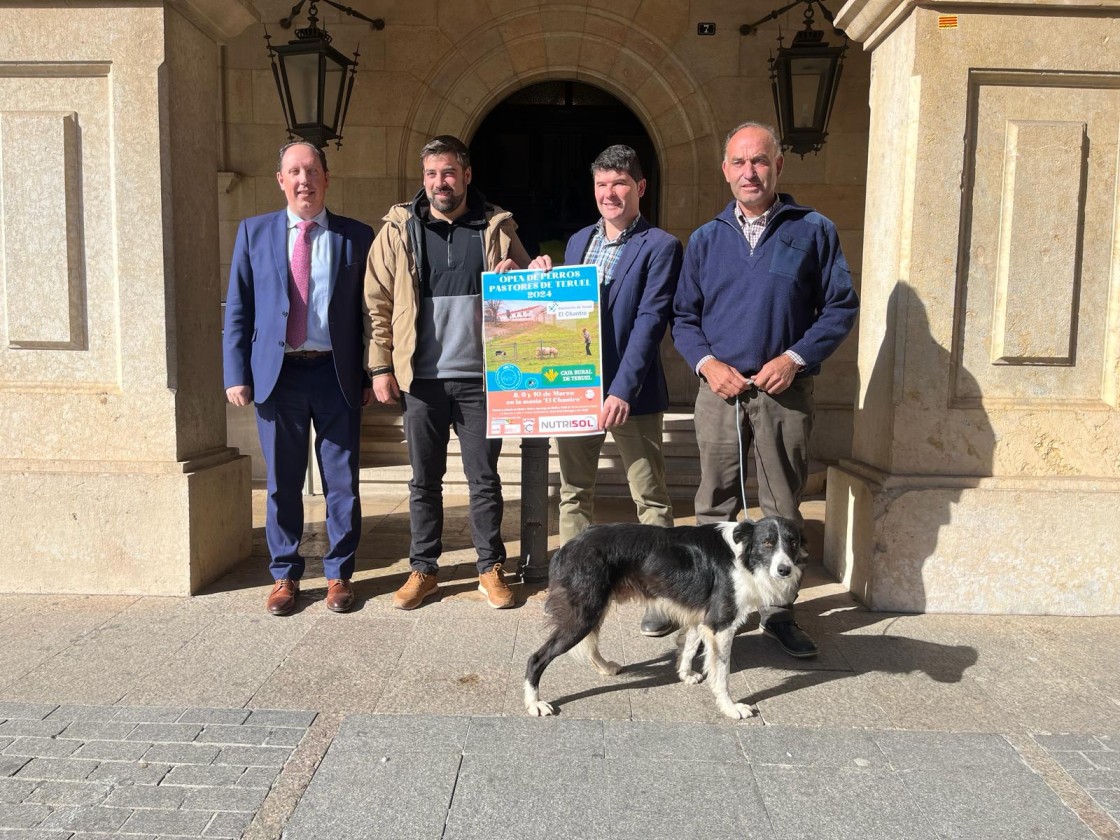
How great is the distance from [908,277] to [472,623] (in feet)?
9.25

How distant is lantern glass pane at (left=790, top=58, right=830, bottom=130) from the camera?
6.56m

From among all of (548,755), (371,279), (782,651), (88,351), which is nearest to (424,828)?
(548,755)

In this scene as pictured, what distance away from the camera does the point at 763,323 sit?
3.80 meters

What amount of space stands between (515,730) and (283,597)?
178 centimetres

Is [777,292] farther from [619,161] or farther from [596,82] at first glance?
[596,82]

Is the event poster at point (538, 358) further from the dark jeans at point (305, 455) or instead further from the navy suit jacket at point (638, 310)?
the dark jeans at point (305, 455)

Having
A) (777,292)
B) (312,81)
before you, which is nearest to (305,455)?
(777,292)

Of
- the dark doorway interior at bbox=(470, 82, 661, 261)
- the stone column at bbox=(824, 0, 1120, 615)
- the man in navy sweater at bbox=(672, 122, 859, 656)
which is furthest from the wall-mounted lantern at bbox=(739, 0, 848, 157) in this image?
the man in navy sweater at bbox=(672, 122, 859, 656)

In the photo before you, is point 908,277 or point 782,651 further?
point 908,277

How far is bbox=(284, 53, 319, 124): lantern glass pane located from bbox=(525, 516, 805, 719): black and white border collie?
4.78 m

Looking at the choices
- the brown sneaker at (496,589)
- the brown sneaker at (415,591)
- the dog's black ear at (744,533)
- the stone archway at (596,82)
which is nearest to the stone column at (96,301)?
the brown sneaker at (415,591)

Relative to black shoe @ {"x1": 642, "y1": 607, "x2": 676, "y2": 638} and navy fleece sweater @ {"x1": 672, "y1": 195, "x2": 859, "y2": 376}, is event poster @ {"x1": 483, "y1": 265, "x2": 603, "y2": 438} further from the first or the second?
black shoe @ {"x1": 642, "y1": 607, "x2": 676, "y2": 638}

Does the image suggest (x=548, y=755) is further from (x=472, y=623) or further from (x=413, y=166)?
(x=413, y=166)

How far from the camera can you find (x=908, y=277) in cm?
428
